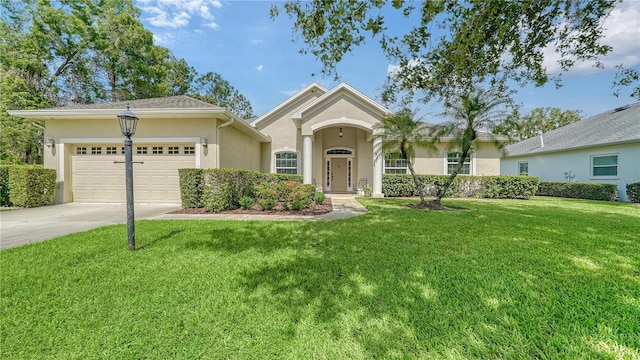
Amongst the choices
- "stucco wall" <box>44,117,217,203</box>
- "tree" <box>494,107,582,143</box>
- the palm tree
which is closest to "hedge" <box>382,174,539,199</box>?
the palm tree

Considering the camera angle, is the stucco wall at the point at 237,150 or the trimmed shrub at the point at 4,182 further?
the stucco wall at the point at 237,150

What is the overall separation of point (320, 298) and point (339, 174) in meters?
14.7

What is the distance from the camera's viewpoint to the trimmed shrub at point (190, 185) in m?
8.41

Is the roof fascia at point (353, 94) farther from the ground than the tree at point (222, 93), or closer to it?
closer to it

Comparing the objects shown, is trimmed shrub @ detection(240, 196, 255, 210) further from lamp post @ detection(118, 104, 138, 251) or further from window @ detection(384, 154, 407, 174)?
window @ detection(384, 154, 407, 174)

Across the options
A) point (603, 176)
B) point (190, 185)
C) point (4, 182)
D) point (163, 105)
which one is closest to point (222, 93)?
point (163, 105)

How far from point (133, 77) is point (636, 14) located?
27596 millimetres

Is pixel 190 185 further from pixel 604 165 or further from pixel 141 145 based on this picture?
pixel 604 165

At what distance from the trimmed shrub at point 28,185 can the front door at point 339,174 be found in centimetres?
1382

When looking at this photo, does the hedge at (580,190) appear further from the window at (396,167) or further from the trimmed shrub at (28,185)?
the trimmed shrub at (28,185)

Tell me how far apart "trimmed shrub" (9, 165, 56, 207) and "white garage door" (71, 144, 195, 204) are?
965mm

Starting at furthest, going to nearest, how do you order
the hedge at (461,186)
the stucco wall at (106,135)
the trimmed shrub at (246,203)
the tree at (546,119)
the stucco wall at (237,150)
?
the tree at (546,119)
the hedge at (461,186)
the stucco wall at (237,150)
the stucco wall at (106,135)
the trimmed shrub at (246,203)

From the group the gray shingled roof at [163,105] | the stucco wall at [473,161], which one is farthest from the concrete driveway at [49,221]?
the stucco wall at [473,161]

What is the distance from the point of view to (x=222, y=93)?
34.9 m
